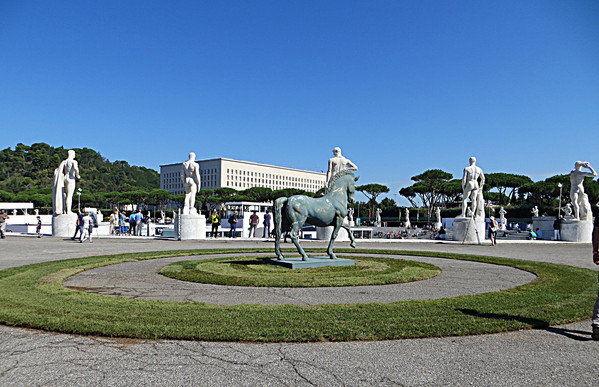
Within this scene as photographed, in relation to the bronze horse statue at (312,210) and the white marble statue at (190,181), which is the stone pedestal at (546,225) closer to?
the white marble statue at (190,181)

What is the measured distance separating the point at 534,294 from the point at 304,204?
5.15 meters

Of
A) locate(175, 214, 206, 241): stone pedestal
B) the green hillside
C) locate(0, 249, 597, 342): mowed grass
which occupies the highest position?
the green hillside

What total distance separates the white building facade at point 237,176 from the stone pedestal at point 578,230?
435 ft

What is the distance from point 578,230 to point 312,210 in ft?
74.8

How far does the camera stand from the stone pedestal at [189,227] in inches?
952

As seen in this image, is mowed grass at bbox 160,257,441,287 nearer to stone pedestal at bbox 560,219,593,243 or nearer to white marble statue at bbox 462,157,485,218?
white marble statue at bbox 462,157,485,218

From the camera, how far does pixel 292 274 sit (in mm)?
9641

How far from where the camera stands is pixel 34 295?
23.2 ft

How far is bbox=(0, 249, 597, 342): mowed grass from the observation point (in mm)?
4902

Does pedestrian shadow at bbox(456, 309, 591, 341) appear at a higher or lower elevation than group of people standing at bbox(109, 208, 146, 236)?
lower

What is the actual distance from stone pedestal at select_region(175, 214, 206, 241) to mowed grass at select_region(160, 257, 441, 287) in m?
12.6

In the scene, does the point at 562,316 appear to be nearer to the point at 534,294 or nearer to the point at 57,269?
the point at 534,294

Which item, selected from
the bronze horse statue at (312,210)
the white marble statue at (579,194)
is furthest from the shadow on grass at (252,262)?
the white marble statue at (579,194)

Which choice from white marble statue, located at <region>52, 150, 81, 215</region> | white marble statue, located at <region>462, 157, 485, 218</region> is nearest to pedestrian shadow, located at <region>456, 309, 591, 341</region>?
white marble statue, located at <region>462, 157, 485, 218</region>
